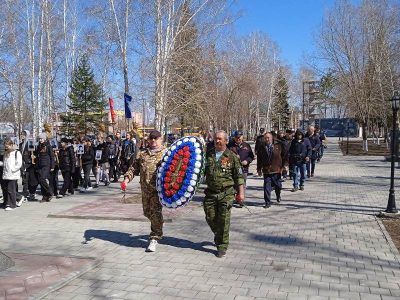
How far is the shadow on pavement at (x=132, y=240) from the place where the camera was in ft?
22.6

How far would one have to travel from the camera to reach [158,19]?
11.9 meters

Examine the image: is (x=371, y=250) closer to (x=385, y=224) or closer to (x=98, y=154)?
(x=385, y=224)

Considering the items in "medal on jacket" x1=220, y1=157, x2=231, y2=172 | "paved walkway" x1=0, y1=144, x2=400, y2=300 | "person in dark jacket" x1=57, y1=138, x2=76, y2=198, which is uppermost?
"medal on jacket" x1=220, y1=157, x2=231, y2=172

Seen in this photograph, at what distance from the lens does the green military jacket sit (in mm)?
6305

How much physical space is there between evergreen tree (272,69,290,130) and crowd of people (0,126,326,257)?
36.4m

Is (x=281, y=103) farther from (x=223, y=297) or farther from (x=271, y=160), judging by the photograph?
(x=223, y=297)

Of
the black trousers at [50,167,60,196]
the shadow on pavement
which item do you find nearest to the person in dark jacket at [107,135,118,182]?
the black trousers at [50,167,60,196]

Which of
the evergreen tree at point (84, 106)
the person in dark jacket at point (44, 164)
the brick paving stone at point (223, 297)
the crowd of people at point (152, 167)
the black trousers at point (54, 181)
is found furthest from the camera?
the evergreen tree at point (84, 106)

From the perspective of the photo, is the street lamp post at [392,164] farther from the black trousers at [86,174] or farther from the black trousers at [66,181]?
the black trousers at [86,174]

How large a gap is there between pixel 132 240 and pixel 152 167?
1.50 meters

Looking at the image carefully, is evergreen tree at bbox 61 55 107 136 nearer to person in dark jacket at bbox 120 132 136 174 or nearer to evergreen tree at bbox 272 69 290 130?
evergreen tree at bbox 272 69 290 130

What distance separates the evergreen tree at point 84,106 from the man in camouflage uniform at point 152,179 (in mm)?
37245

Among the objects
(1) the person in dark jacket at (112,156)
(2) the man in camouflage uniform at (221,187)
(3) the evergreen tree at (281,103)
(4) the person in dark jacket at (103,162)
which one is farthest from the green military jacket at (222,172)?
(3) the evergreen tree at (281,103)

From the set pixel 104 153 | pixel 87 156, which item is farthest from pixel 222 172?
pixel 104 153
